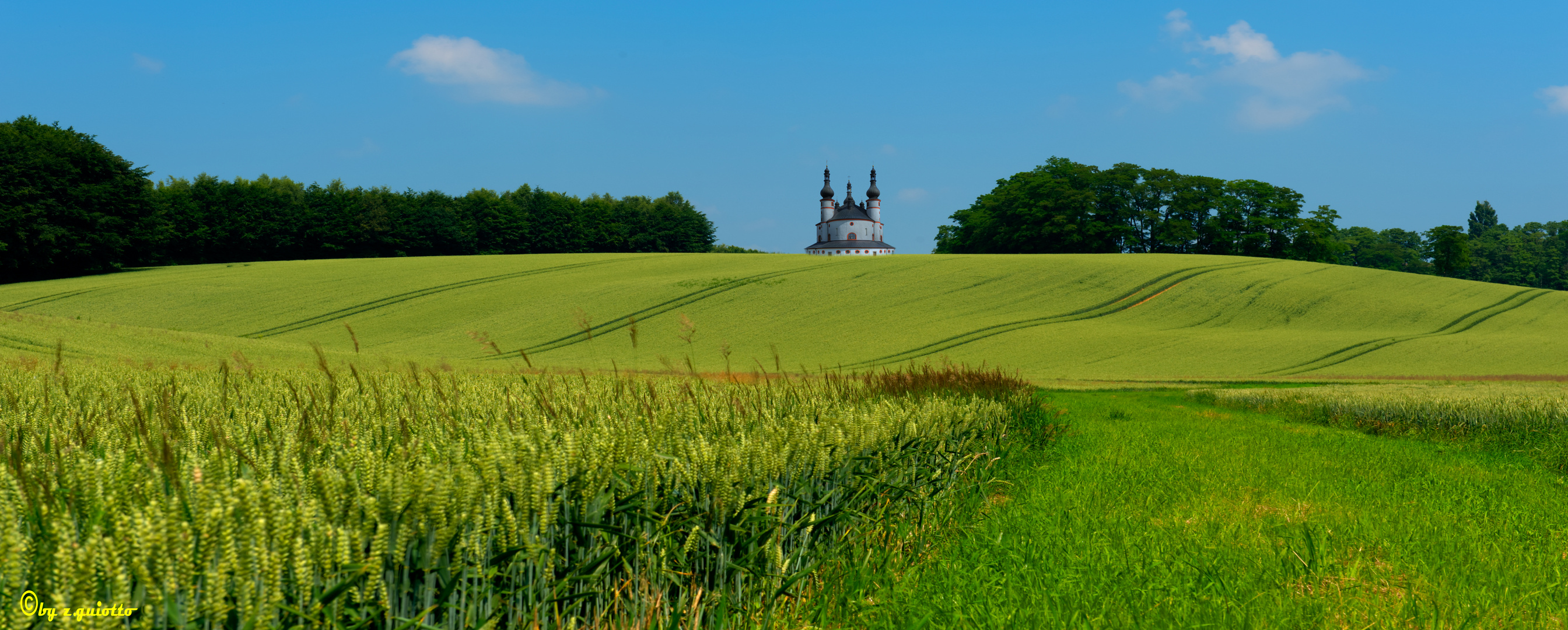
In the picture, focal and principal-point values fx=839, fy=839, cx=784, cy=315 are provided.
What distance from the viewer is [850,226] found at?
129 m

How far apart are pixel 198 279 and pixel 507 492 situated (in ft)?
198

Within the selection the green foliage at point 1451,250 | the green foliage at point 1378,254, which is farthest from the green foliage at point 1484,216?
the green foliage at point 1451,250

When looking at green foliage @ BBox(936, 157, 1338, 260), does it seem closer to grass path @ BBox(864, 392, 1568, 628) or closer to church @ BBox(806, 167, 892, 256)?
church @ BBox(806, 167, 892, 256)

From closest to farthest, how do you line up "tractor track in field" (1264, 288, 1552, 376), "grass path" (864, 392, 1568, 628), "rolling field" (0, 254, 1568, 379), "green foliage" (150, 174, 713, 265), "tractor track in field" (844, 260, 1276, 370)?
"grass path" (864, 392, 1568, 628) → "tractor track in field" (1264, 288, 1552, 376) → "rolling field" (0, 254, 1568, 379) → "tractor track in field" (844, 260, 1276, 370) → "green foliage" (150, 174, 713, 265)

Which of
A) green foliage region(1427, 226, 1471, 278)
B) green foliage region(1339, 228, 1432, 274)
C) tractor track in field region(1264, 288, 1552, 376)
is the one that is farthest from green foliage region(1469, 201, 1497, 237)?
tractor track in field region(1264, 288, 1552, 376)

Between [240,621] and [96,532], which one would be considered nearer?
[96,532]

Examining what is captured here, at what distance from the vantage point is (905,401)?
287 inches

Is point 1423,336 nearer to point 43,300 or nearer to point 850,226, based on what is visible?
point 43,300

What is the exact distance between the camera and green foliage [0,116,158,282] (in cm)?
5066

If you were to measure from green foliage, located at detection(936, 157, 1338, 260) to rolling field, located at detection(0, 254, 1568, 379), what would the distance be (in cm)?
2526

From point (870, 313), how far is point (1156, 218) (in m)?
53.3

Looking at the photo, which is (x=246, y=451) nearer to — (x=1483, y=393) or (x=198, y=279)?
(x=1483, y=393)

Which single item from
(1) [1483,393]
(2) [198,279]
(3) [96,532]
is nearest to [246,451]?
(3) [96,532]

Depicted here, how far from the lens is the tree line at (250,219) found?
5212cm
